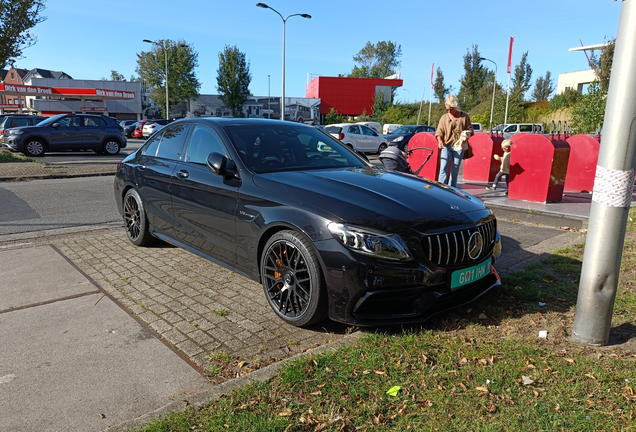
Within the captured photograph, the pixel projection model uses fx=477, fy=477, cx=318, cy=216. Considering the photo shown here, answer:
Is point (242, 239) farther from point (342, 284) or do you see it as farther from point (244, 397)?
point (244, 397)

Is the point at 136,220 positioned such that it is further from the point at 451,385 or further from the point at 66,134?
the point at 66,134

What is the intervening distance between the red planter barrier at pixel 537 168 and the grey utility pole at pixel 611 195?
5835 mm

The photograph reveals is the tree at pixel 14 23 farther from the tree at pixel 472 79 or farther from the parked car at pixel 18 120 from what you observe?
the tree at pixel 472 79

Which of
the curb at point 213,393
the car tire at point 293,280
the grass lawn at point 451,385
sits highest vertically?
the car tire at point 293,280

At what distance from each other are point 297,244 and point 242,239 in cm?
77

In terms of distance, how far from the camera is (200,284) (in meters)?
4.70

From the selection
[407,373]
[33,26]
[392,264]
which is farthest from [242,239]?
[33,26]

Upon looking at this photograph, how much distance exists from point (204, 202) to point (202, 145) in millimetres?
663

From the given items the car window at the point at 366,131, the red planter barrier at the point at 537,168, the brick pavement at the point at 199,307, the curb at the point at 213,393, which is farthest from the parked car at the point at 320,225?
the car window at the point at 366,131

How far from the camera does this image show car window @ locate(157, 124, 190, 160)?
17.3 feet

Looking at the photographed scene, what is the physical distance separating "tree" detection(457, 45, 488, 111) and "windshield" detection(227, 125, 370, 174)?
47366 millimetres

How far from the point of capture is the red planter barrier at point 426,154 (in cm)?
1119

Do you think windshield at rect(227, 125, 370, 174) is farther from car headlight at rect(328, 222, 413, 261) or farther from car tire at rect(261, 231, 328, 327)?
car headlight at rect(328, 222, 413, 261)

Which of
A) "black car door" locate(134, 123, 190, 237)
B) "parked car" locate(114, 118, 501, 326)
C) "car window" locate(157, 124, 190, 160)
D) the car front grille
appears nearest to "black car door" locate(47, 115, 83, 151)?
"black car door" locate(134, 123, 190, 237)
